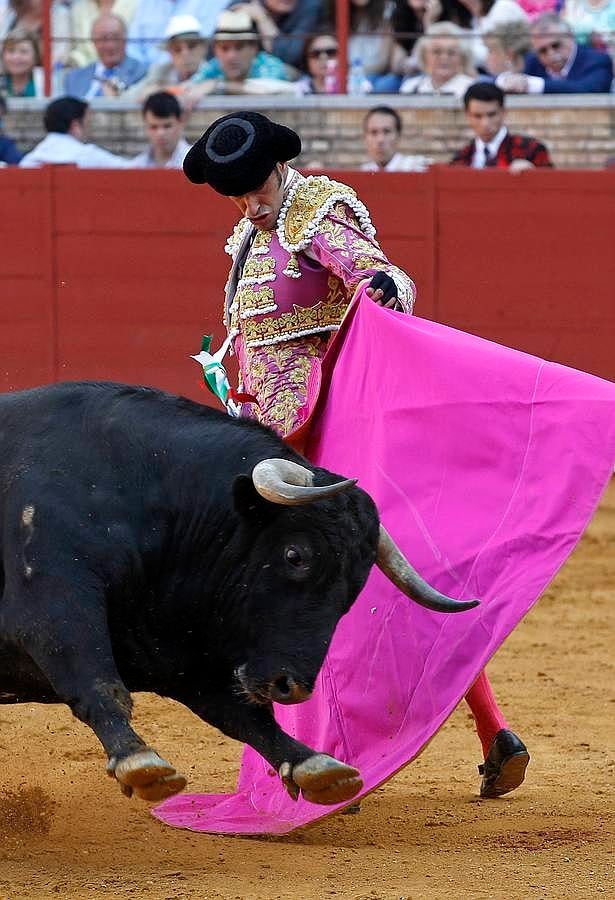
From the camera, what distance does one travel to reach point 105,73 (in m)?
9.39

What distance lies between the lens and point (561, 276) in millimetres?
8180

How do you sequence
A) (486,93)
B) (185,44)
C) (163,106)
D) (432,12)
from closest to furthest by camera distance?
(486,93)
(163,106)
(432,12)
(185,44)

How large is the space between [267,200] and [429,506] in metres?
0.74

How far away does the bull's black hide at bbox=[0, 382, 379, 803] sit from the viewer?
2.84 m

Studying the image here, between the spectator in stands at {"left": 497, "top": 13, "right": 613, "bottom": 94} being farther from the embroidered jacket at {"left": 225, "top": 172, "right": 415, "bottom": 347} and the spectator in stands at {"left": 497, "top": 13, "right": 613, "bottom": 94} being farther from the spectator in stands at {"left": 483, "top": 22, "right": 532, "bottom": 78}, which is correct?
the embroidered jacket at {"left": 225, "top": 172, "right": 415, "bottom": 347}

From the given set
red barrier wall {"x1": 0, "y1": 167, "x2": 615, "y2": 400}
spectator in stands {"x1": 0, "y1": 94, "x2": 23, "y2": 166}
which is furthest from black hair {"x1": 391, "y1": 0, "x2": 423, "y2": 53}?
spectator in stands {"x1": 0, "y1": 94, "x2": 23, "y2": 166}

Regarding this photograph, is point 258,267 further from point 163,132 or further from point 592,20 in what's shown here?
point 592,20

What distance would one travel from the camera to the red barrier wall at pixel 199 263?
815cm

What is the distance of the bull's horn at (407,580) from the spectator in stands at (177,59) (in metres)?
6.59

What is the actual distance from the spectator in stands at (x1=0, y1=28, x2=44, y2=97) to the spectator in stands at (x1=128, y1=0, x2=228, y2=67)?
579 millimetres

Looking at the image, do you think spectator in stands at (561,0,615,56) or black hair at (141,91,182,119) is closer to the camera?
black hair at (141,91,182,119)

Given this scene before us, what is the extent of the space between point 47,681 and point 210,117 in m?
6.66

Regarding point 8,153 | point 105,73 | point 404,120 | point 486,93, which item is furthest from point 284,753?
point 105,73

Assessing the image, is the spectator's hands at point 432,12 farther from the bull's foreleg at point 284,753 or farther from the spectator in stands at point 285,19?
the bull's foreleg at point 284,753
